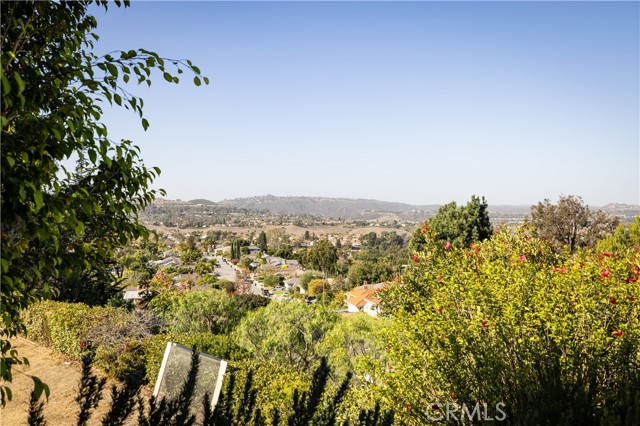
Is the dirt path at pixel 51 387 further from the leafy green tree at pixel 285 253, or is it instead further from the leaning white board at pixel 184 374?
the leafy green tree at pixel 285 253

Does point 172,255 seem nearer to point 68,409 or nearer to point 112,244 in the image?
point 68,409

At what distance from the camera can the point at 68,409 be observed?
798cm

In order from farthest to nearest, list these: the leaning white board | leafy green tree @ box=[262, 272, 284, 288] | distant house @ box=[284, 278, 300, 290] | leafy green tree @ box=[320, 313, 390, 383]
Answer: leafy green tree @ box=[262, 272, 284, 288] < distant house @ box=[284, 278, 300, 290] < leafy green tree @ box=[320, 313, 390, 383] < the leaning white board

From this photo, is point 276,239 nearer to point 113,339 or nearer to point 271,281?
point 271,281

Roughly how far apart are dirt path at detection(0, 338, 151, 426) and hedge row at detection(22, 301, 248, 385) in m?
0.36

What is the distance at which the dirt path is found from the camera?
749 centimetres

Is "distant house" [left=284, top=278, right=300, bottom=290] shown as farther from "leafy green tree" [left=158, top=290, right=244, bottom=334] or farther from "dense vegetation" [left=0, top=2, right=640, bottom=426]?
"dense vegetation" [left=0, top=2, right=640, bottom=426]

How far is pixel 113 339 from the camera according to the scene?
32.4ft

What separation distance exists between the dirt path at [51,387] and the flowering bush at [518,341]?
16.3ft

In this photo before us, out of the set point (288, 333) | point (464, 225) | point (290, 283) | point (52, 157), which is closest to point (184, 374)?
point (288, 333)

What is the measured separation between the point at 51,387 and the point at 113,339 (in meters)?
1.58

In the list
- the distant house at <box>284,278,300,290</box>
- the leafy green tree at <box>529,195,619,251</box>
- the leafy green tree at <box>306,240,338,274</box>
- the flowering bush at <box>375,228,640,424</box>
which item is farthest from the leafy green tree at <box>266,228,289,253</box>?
the flowering bush at <box>375,228,640,424</box>

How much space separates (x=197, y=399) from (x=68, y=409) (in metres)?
3.38

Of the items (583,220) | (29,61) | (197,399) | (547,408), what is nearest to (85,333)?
(197,399)
